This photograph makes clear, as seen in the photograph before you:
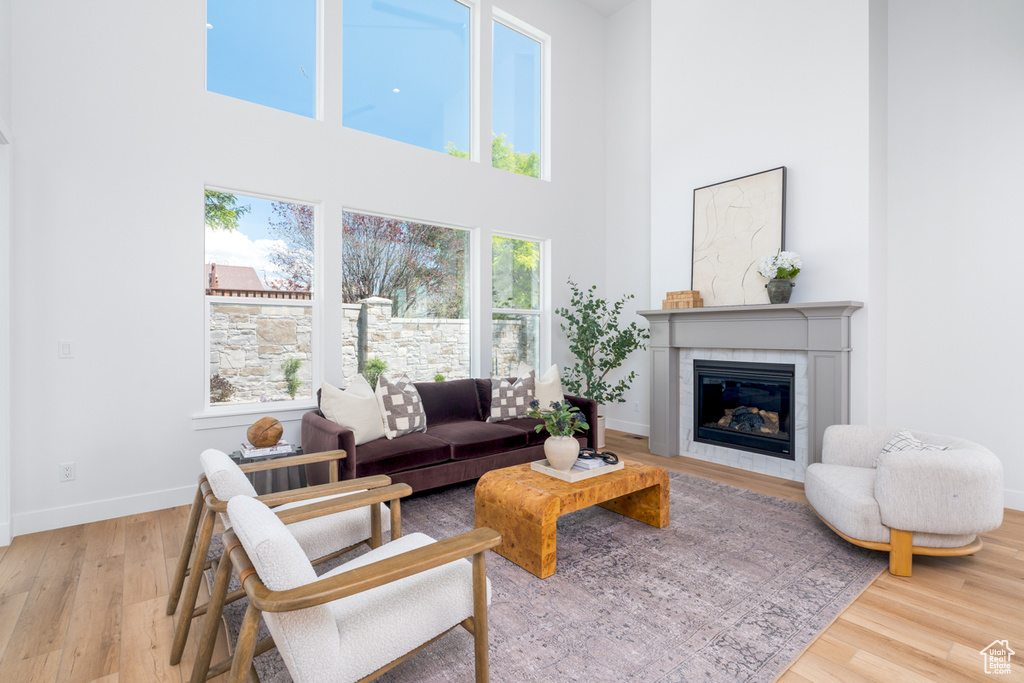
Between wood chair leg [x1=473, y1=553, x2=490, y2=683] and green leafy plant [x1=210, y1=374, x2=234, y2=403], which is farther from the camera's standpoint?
green leafy plant [x1=210, y1=374, x2=234, y2=403]

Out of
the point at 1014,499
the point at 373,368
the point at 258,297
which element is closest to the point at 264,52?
the point at 258,297

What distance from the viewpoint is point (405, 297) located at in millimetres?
4434

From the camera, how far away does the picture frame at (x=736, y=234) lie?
4.16 metres

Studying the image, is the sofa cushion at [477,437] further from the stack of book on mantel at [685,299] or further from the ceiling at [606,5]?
the ceiling at [606,5]

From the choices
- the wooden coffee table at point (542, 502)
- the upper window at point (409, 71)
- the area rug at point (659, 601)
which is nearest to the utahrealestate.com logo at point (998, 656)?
the area rug at point (659, 601)

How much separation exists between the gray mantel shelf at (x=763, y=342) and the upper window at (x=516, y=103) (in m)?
2.15

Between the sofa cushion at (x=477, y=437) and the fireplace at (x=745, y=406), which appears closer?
the sofa cushion at (x=477, y=437)

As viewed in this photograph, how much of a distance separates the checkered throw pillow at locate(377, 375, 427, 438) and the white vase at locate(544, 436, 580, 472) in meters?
1.32

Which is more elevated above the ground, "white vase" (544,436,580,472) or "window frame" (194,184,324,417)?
"window frame" (194,184,324,417)

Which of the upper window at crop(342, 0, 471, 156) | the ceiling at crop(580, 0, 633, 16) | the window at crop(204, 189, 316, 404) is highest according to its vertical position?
the ceiling at crop(580, 0, 633, 16)

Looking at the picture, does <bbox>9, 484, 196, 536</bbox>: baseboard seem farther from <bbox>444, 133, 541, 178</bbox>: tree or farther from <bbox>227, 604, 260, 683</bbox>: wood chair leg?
<bbox>444, 133, 541, 178</bbox>: tree

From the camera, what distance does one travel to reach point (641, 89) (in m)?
5.57

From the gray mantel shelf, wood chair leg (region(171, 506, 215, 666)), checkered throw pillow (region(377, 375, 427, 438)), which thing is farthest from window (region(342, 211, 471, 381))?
wood chair leg (region(171, 506, 215, 666))

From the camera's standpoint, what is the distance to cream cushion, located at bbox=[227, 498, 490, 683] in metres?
1.24
